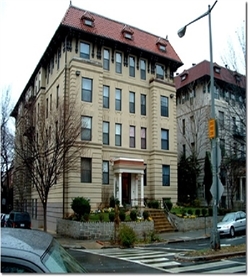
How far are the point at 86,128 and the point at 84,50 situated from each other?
190 inches

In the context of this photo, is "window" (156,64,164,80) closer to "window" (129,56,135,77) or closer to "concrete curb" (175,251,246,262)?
"window" (129,56,135,77)

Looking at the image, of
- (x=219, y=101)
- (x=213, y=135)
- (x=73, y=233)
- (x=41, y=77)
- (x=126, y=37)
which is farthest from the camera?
(x=41, y=77)

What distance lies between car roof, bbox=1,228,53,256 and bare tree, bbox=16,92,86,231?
51.4 ft

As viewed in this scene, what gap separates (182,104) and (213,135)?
1593 cm

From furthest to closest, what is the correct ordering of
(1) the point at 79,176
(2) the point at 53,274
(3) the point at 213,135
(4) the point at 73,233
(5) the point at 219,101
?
(1) the point at 79,176 < (4) the point at 73,233 < (5) the point at 219,101 < (3) the point at 213,135 < (2) the point at 53,274

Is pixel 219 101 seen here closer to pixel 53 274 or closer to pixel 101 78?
pixel 101 78

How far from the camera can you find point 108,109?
80.1 feet

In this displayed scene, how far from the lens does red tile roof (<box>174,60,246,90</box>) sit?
1311 centimetres

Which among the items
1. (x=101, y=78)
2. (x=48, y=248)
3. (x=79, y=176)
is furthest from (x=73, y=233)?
(x=48, y=248)

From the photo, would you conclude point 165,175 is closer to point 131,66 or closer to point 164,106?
point 164,106

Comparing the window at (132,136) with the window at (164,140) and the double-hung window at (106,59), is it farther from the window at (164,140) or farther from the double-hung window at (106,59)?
the double-hung window at (106,59)

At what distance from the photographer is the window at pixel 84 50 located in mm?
23109

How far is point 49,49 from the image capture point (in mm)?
24812

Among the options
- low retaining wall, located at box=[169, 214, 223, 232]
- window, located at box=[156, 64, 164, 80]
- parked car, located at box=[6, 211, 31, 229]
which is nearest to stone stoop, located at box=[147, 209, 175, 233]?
low retaining wall, located at box=[169, 214, 223, 232]
